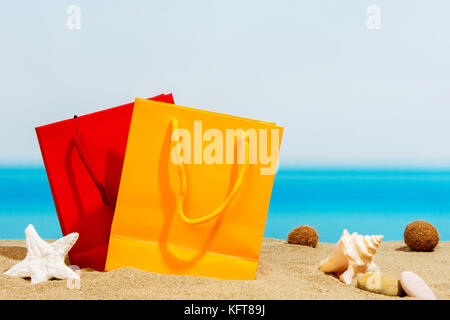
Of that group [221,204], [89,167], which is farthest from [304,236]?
[89,167]

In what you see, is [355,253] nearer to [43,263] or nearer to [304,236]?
[304,236]

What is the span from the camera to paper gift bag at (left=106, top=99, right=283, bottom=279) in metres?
1.75

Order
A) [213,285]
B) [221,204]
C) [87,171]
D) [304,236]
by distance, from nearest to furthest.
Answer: [213,285], [221,204], [87,171], [304,236]

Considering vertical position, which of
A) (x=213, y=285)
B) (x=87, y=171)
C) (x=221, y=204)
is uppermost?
(x=87, y=171)

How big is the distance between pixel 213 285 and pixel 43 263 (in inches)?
21.6

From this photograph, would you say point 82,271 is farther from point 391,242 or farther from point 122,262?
point 391,242

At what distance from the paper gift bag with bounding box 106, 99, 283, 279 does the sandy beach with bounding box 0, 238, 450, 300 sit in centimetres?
13

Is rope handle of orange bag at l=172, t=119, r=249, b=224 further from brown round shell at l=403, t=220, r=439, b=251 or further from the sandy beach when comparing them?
brown round shell at l=403, t=220, r=439, b=251

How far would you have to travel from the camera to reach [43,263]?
1.66 m

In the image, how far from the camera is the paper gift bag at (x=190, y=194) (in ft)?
5.73

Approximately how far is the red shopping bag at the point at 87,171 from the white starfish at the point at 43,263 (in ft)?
0.75

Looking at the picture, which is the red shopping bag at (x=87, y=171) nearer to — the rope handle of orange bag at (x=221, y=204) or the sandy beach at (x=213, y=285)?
the sandy beach at (x=213, y=285)

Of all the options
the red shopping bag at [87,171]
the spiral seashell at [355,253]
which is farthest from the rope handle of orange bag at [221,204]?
the spiral seashell at [355,253]
